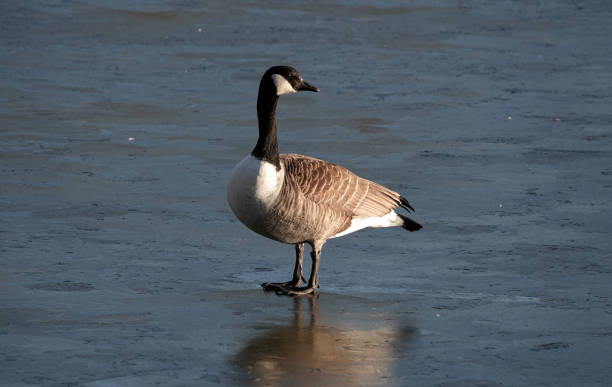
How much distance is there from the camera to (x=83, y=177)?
1000 centimetres

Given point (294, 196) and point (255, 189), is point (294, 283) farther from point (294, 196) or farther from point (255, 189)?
point (255, 189)

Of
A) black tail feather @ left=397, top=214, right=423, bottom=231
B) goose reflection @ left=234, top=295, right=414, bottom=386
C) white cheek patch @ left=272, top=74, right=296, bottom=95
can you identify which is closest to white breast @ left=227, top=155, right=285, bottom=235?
white cheek patch @ left=272, top=74, right=296, bottom=95

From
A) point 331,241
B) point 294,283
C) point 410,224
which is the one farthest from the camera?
point 331,241

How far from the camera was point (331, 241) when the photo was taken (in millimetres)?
8664

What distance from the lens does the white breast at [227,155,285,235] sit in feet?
22.9

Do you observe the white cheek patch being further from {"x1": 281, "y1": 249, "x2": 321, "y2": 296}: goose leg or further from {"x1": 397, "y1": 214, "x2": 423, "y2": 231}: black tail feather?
{"x1": 397, "y1": 214, "x2": 423, "y2": 231}: black tail feather

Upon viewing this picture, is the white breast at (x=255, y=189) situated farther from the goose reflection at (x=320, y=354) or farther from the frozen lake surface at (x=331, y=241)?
→ the goose reflection at (x=320, y=354)

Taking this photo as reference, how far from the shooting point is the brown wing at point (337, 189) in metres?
7.33

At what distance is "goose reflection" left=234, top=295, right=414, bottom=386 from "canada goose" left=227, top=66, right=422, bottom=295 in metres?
0.64

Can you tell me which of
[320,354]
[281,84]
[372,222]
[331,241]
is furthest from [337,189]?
[320,354]

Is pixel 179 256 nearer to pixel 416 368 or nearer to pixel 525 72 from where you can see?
pixel 416 368

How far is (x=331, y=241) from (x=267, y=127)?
5.50ft

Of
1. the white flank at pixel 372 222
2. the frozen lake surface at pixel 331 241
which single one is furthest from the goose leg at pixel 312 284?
the white flank at pixel 372 222

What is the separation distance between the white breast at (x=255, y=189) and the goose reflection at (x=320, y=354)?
0.71 m
